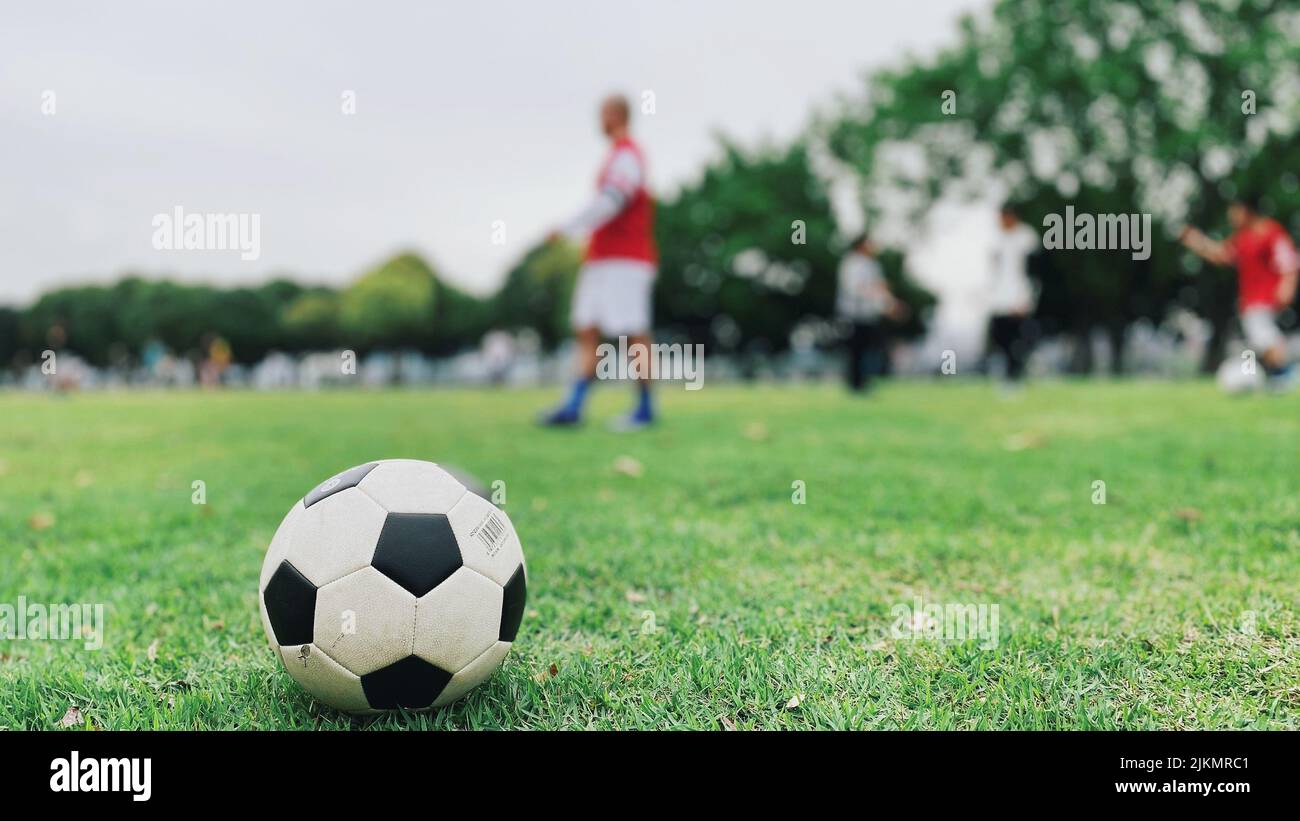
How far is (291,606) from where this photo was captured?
228 centimetres

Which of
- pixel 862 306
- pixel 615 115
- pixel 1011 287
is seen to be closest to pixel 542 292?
pixel 862 306

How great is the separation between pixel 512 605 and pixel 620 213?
21.5 feet

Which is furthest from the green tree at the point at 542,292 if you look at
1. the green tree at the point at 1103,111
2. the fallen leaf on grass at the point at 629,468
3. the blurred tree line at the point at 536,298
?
the fallen leaf on grass at the point at 629,468

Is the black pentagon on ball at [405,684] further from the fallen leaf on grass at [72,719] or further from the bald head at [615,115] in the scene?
the bald head at [615,115]

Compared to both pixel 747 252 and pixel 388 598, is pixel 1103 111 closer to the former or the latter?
pixel 747 252

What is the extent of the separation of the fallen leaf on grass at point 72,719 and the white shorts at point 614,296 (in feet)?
21.3

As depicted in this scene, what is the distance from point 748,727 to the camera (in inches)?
87.4

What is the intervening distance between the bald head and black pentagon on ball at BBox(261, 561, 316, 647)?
682cm

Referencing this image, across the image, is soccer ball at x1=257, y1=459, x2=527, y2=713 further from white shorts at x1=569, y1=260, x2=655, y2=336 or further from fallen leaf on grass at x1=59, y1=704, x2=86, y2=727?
white shorts at x1=569, y1=260, x2=655, y2=336

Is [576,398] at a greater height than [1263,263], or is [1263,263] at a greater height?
[1263,263]

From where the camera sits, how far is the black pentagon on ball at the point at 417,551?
2.26 metres
